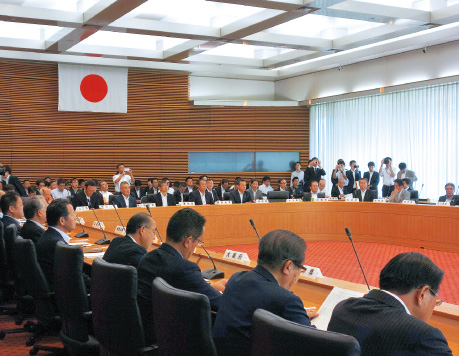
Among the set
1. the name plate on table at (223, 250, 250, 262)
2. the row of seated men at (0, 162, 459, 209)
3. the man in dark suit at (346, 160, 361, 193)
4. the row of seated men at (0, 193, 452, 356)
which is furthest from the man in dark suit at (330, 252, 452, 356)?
the man in dark suit at (346, 160, 361, 193)

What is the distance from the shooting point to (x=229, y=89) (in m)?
15.0

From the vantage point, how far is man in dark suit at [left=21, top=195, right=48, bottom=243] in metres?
4.36

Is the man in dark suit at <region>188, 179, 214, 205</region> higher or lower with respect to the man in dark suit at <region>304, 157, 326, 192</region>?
lower

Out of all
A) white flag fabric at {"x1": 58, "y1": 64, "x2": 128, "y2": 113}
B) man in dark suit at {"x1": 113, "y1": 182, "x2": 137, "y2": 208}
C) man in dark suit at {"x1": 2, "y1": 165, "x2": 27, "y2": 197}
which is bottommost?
man in dark suit at {"x1": 113, "y1": 182, "x2": 137, "y2": 208}

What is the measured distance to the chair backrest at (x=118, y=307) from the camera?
237cm

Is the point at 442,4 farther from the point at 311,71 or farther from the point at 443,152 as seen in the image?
the point at 311,71

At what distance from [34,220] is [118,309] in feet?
7.93

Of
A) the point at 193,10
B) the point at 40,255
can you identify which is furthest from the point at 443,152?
the point at 40,255

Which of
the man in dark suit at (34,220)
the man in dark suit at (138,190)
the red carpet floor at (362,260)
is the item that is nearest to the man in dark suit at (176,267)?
the man in dark suit at (34,220)

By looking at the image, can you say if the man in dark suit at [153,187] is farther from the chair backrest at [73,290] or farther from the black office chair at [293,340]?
the black office chair at [293,340]

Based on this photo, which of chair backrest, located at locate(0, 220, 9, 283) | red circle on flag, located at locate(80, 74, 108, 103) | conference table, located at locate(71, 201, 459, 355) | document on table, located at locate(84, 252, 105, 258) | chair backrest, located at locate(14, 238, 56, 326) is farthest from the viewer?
red circle on flag, located at locate(80, 74, 108, 103)

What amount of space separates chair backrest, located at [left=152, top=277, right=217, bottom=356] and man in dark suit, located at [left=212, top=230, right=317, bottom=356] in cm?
14

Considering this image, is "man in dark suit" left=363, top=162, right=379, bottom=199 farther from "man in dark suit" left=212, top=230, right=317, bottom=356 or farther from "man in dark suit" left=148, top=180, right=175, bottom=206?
"man in dark suit" left=212, top=230, right=317, bottom=356

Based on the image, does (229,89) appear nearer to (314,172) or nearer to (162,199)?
(314,172)
